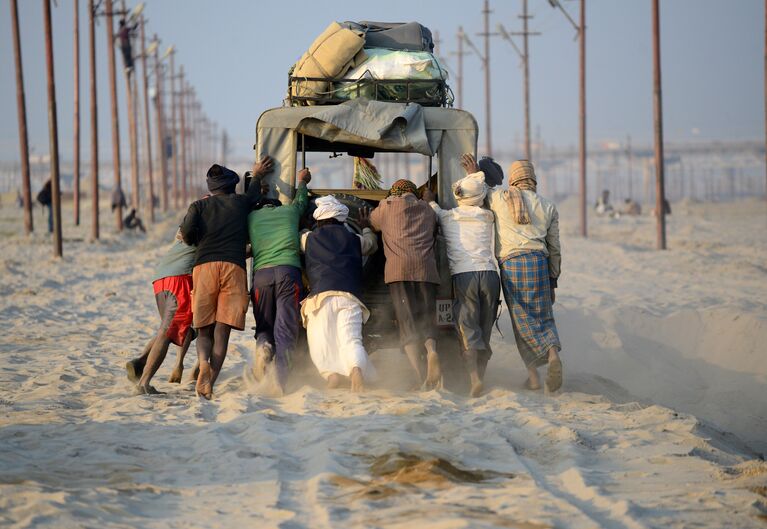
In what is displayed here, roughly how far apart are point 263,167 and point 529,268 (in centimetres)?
261

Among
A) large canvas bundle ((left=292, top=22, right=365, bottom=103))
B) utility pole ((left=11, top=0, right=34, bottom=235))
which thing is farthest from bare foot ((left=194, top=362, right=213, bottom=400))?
utility pole ((left=11, top=0, right=34, bottom=235))

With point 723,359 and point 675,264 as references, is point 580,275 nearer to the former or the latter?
point 675,264

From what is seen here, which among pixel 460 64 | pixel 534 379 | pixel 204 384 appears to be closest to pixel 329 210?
pixel 204 384

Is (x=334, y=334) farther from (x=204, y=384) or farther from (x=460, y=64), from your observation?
(x=460, y=64)

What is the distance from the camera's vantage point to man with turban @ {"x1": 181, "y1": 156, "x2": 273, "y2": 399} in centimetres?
877

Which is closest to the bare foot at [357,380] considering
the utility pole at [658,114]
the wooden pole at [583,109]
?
the utility pole at [658,114]

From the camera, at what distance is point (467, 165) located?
9.67 m

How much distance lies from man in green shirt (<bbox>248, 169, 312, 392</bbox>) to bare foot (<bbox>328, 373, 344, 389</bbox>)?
1.35 ft

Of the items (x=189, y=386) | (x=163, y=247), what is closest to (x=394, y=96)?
(x=189, y=386)

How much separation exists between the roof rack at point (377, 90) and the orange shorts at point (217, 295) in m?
2.33

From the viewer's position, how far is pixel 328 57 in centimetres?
1023

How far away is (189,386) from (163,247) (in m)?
21.6

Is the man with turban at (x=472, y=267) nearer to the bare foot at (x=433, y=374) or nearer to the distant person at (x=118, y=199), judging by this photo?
the bare foot at (x=433, y=374)

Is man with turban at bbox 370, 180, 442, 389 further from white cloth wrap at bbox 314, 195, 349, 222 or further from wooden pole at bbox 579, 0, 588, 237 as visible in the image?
wooden pole at bbox 579, 0, 588, 237
